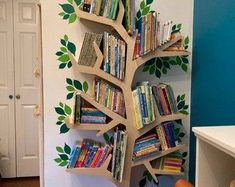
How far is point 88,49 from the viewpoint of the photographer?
75.1 inches

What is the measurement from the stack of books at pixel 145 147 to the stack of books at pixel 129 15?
726mm

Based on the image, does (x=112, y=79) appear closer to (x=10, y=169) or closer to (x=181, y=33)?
(x=181, y=33)

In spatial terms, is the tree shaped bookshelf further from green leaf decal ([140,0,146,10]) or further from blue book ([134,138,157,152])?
green leaf decal ([140,0,146,10])

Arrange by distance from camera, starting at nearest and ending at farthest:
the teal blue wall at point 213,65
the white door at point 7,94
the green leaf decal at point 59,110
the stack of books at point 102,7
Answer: the teal blue wall at point 213,65 → the stack of books at point 102,7 → the green leaf decal at point 59,110 → the white door at point 7,94

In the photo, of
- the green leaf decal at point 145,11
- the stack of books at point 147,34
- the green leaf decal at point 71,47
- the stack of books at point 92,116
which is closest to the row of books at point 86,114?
the stack of books at point 92,116

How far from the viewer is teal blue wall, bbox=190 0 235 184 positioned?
1.70 metres

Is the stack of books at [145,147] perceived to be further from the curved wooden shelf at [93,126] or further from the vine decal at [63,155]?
the vine decal at [63,155]

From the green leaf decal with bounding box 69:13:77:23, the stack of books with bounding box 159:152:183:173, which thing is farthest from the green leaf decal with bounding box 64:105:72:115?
the stack of books with bounding box 159:152:183:173

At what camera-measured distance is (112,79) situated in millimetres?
1946

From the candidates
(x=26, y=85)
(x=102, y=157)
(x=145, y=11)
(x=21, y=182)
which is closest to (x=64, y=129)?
(x=102, y=157)

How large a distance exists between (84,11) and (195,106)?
1032 millimetres

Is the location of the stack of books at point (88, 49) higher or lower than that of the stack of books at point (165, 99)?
higher

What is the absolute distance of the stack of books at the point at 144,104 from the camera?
193cm

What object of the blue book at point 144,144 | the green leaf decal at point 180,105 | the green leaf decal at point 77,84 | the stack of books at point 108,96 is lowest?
the blue book at point 144,144
